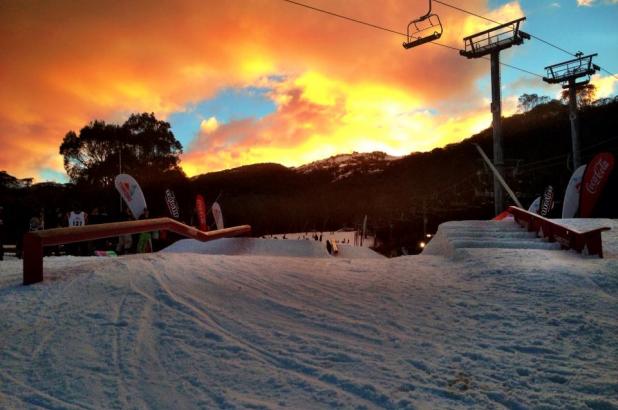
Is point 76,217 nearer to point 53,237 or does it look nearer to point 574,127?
point 53,237

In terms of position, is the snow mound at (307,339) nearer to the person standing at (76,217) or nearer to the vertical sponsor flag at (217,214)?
the person standing at (76,217)

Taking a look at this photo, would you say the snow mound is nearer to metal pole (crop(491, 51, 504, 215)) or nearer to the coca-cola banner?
the coca-cola banner

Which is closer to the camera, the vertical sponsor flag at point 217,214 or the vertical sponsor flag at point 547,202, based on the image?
the vertical sponsor flag at point 547,202

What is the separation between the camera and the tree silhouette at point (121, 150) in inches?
1390

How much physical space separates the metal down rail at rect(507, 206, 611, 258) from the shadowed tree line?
15.8m

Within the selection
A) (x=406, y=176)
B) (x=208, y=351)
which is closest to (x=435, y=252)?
(x=208, y=351)

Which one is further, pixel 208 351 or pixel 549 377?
pixel 208 351

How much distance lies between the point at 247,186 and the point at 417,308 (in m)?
59.9

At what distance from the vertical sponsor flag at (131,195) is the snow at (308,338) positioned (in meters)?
9.40

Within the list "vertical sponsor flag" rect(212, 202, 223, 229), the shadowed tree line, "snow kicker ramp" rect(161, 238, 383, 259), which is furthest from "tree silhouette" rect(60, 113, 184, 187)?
"snow kicker ramp" rect(161, 238, 383, 259)

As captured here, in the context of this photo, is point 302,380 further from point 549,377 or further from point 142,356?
point 549,377

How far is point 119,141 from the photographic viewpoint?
36406 millimetres

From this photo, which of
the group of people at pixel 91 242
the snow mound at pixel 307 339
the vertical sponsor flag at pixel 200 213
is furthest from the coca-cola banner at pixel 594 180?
the vertical sponsor flag at pixel 200 213

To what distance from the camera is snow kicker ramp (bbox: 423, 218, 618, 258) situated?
23.7 feet
